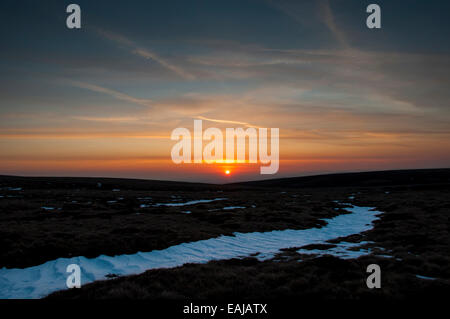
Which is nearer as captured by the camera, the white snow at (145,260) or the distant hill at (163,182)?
the white snow at (145,260)

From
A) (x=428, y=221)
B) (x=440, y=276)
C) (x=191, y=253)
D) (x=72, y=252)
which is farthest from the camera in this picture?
(x=428, y=221)

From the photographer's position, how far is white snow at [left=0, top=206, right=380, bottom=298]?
12.0 m

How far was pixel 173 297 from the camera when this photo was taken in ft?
33.6

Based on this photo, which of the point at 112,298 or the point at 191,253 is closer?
the point at 112,298

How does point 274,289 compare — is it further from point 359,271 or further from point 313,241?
point 313,241

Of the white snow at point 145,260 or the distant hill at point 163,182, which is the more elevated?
the white snow at point 145,260

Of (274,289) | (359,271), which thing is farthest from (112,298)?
(359,271)

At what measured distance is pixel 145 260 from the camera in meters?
16.3

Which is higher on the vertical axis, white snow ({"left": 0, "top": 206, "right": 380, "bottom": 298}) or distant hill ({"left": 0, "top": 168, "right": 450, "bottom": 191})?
white snow ({"left": 0, "top": 206, "right": 380, "bottom": 298})

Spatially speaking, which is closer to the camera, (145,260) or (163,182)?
(145,260)

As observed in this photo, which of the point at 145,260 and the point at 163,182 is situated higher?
the point at 145,260

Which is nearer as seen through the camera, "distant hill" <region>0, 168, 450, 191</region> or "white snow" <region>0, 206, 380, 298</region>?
"white snow" <region>0, 206, 380, 298</region>

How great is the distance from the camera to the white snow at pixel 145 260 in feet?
39.4

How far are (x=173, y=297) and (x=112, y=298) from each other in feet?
7.36
